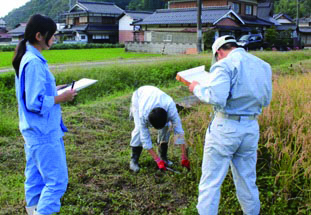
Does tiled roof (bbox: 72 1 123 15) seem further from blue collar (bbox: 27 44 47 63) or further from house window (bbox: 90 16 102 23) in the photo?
blue collar (bbox: 27 44 47 63)

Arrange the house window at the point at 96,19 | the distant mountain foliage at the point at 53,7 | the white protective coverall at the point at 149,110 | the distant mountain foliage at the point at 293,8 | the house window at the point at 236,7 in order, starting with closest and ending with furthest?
the white protective coverall at the point at 149,110
the house window at the point at 236,7
the house window at the point at 96,19
the distant mountain foliage at the point at 53,7
the distant mountain foliage at the point at 293,8

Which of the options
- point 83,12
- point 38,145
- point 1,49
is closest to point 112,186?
point 38,145

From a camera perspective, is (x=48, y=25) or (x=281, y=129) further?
(x=281, y=129)

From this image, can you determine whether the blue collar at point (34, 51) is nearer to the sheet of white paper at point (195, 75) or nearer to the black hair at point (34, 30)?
the black hair at point (34, 30)

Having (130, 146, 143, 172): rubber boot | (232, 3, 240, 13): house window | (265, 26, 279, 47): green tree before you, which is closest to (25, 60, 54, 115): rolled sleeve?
(130, 146, 143, 172): rubber boot

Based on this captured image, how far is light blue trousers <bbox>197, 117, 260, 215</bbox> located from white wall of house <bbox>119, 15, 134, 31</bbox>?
32542mm

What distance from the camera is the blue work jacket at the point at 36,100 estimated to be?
221 centimetres

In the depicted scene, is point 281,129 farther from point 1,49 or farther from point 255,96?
point 1,49

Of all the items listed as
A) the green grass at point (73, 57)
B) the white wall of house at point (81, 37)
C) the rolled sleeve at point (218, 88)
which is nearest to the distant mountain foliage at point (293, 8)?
the white wall of house at point (81, 37)

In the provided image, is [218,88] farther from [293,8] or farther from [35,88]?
[293,8]

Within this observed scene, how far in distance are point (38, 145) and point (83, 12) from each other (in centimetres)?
3470

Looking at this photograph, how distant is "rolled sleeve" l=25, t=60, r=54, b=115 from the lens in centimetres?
220

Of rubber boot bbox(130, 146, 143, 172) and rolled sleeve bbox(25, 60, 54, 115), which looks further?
rubber boot bbox(130, 146, 143, 172)

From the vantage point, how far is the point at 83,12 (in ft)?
114
